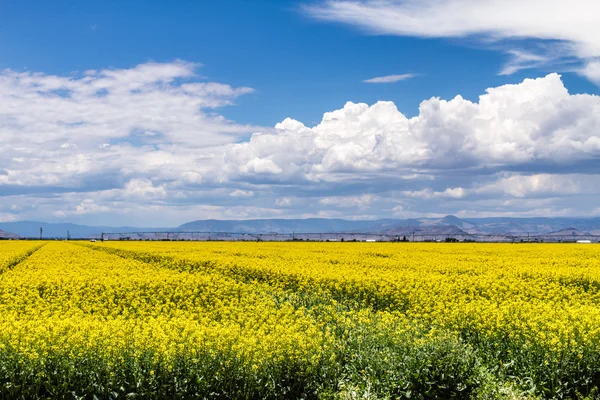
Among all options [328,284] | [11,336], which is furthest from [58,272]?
[11,336]

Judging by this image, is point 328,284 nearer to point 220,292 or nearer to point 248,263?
point 220,292

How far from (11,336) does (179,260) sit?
24.0 meters

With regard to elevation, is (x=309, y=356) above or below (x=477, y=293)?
below

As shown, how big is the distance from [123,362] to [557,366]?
8970 millimetres

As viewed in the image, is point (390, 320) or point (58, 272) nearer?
point (390, 320)

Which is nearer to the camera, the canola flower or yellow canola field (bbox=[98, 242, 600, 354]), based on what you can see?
the canola flower

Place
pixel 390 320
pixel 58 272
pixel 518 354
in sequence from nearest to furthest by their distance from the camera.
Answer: pixel 518 354, pixel 390 320, pixel 58 272

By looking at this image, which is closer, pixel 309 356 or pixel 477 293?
pixel 309 356

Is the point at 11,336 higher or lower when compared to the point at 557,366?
higher

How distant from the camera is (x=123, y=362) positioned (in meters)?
11.5

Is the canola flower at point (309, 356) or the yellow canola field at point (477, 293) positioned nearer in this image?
the canola flower at point (309, 356)

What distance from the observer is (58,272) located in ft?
90.4

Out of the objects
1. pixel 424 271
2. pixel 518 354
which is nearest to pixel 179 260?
pixel 424 271

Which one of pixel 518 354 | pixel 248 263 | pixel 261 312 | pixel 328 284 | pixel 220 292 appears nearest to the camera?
pixel 518 354
